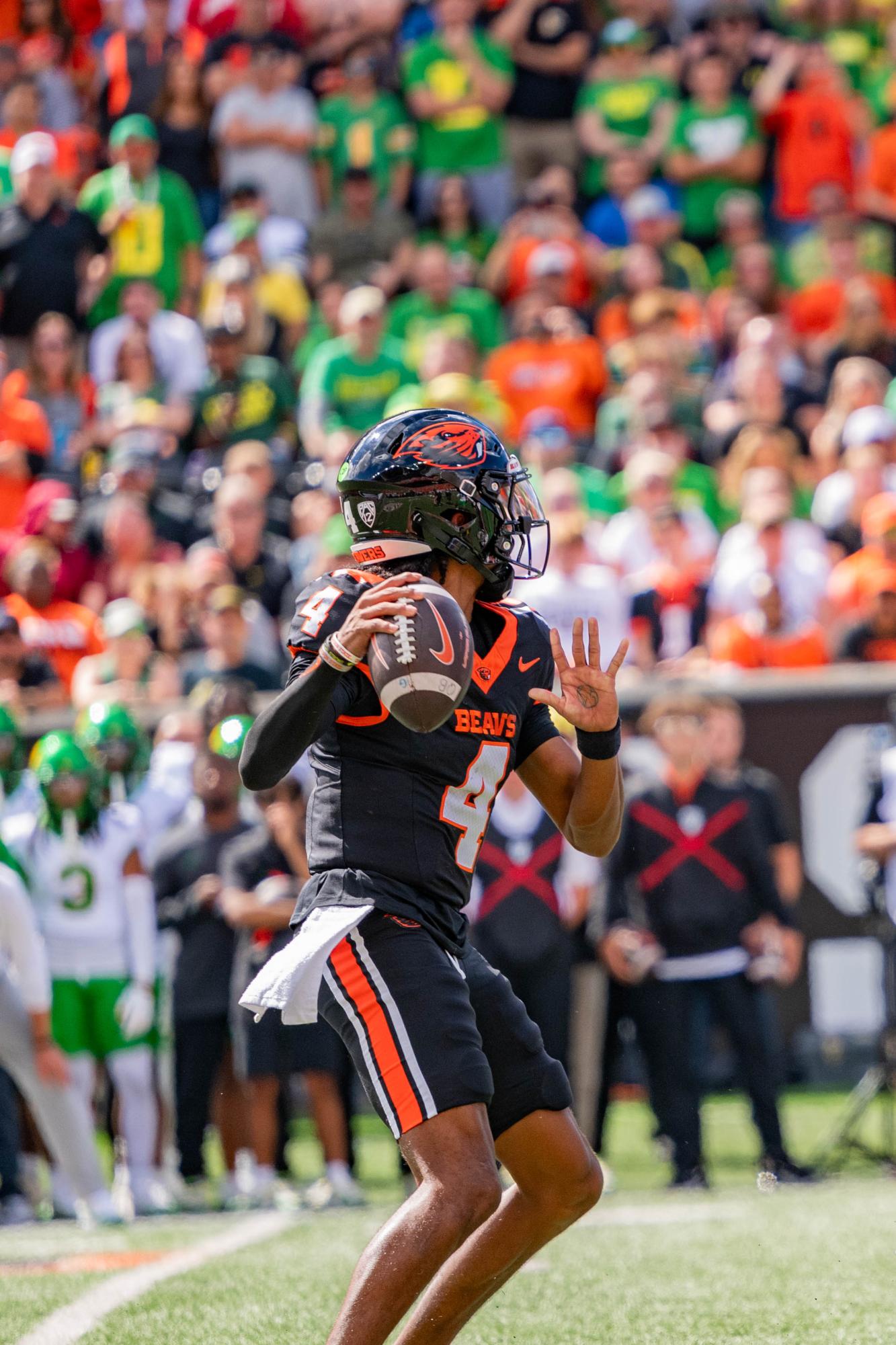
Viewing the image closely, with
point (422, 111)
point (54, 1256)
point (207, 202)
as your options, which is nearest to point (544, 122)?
point (422, 111)

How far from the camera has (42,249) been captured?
42.2 feet

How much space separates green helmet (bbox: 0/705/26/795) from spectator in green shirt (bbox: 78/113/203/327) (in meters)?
5.07

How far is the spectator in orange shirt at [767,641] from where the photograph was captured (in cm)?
976

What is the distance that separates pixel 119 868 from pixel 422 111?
7.30 meters

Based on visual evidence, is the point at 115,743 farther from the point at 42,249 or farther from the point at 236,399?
the point at 42,249

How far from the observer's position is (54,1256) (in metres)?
6.44

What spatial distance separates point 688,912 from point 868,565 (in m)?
2.49

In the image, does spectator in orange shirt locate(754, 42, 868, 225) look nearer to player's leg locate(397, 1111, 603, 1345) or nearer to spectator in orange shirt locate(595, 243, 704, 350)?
spectator in orange shirt locate(595, 243, 704, 350)

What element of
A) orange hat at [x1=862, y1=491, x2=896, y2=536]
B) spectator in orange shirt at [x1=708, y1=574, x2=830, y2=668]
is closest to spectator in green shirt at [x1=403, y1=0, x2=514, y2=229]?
orange hat at [x1=862, y1=491, x2=896, y2=536]

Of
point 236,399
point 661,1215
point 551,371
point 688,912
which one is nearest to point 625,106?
point 551,371

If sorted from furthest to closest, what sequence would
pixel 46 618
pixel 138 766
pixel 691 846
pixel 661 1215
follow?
pixel 46 618, pixel 138 766, pixel 691 846, pixel 661 1215

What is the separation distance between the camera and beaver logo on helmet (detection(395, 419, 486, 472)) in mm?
3941

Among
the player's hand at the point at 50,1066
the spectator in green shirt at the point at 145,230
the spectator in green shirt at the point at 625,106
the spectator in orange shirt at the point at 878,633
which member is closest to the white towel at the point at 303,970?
the player's hand at the point at 50,1066

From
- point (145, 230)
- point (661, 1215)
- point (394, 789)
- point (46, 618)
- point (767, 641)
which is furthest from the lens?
point (145, 230)
